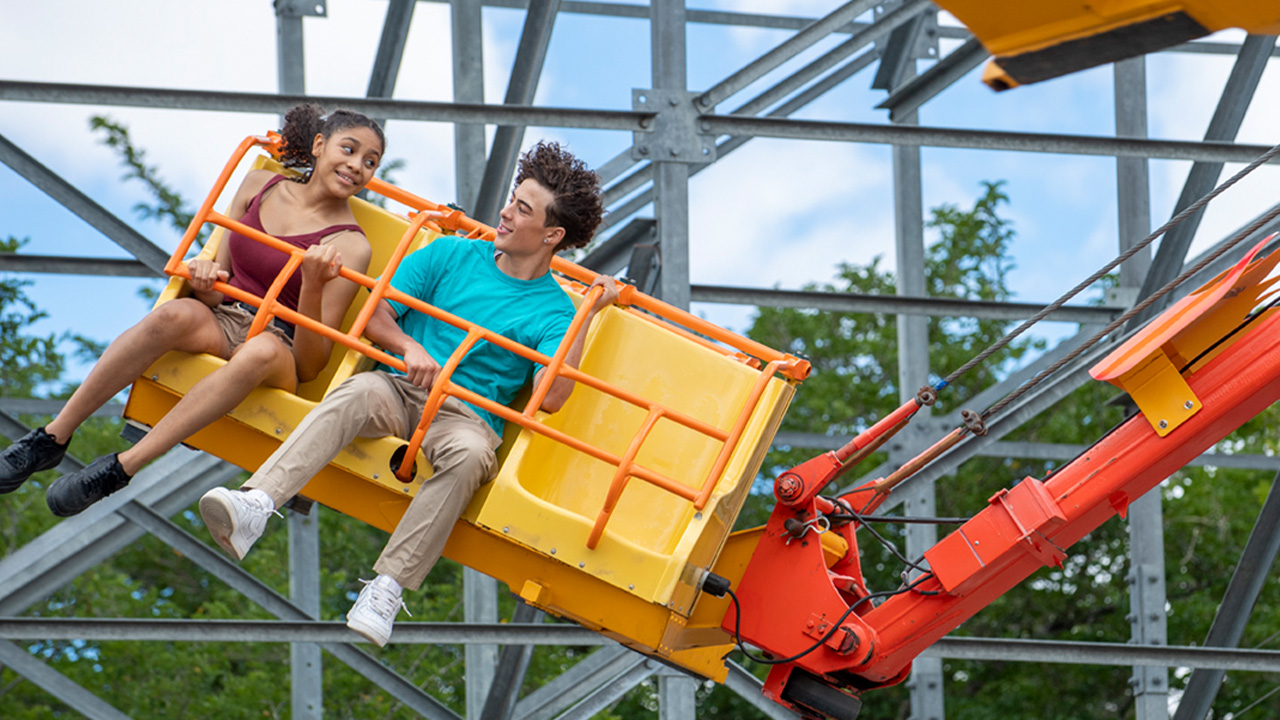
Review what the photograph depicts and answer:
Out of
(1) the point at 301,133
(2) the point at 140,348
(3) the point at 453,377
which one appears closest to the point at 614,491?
(3) the point at 453,377

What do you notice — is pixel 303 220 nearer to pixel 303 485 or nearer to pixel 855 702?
pixel 303 485

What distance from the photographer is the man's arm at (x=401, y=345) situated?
4.11m

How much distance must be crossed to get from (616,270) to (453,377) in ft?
8.46

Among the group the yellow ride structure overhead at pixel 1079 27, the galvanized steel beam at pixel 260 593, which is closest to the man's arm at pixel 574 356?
the galvanized steel beam at pixel 260 593

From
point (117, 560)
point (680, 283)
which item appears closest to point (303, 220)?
point (680, 283)

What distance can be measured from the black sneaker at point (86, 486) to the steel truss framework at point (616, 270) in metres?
1.52

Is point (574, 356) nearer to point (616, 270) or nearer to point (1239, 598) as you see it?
point (616, 270)

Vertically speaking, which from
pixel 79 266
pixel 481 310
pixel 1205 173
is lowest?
pixel 481 310

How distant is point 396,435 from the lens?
166 inches

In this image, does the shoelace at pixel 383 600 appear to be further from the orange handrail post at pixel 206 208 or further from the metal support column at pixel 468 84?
Result: the metal support column at pixel 468 84

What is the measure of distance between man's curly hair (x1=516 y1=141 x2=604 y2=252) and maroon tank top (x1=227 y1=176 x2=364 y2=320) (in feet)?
1.87

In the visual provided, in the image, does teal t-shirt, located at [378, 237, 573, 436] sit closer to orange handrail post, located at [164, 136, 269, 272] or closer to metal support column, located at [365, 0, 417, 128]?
orange handrail post, located at [164, 136, 269, 272]

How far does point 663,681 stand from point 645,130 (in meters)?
2.18

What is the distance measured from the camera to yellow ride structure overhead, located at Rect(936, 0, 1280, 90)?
2154 mm
